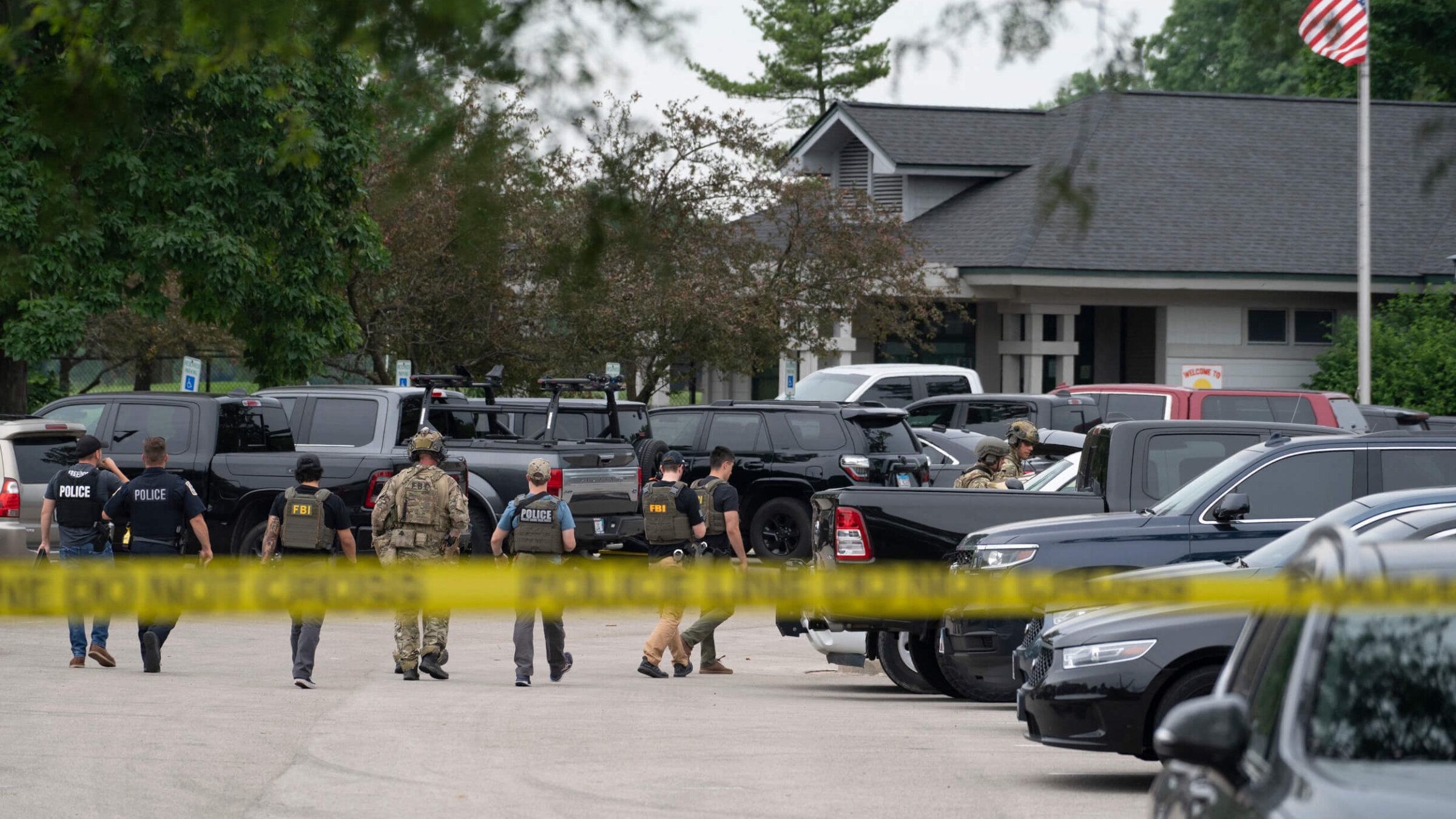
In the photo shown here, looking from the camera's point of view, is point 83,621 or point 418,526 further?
point 83,621

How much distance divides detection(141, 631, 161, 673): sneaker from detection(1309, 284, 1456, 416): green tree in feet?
84.4

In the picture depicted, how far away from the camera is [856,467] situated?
20625mm

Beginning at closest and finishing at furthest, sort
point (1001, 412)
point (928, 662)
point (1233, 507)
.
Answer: point (1233, 507) < point (928, 662) < point (1001, 412)

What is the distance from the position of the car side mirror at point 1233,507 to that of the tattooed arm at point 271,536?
23.3ft

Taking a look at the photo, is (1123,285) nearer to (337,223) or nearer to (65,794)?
(337,223)

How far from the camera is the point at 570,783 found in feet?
27.8

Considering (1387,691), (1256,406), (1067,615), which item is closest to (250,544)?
(1067,615)

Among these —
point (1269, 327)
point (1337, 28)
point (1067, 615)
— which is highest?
point (1269, 327)

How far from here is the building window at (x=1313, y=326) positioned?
115 feet

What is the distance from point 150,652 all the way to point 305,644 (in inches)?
55.2

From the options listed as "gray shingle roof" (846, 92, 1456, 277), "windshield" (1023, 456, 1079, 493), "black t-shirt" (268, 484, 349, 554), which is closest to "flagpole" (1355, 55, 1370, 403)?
"gray shingle roof" (846, 92, 1456, 277)

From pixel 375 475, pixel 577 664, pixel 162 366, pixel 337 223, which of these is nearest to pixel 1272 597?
pixel 577 664

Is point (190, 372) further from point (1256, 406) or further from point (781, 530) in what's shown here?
point (1256, 406)

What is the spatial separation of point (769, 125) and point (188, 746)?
21.4 metres
